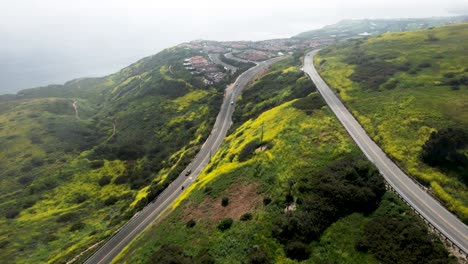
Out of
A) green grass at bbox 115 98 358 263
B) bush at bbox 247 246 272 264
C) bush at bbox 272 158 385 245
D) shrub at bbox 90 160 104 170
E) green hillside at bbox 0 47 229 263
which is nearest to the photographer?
bush at bbox 247 246 272 264

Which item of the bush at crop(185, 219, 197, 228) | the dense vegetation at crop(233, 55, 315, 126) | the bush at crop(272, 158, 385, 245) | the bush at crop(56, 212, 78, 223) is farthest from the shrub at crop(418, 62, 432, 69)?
the bush at crop(56, 212, 78, 223)

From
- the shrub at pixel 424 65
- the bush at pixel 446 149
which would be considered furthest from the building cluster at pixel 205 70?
the bush at pixel 446 149

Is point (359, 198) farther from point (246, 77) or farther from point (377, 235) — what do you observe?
point (246, 77)

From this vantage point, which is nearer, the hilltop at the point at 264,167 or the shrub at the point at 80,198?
A: the hilltop at the point at 264,167

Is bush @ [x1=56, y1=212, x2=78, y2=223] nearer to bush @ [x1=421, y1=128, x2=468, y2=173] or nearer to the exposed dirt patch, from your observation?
the exposed dirt patch

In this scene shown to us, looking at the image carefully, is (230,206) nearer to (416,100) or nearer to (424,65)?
(416,100)

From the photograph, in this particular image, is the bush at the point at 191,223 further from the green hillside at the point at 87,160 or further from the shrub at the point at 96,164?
the shrub at the point at 96,164
